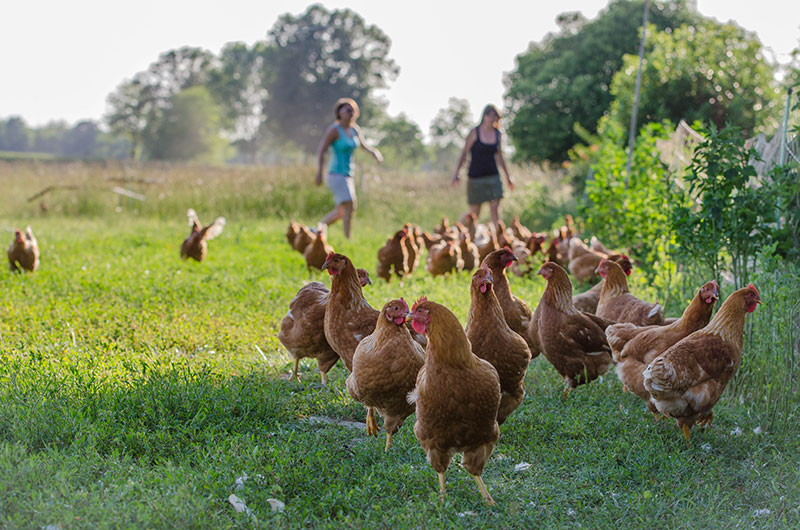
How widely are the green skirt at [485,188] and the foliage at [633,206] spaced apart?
222 cm

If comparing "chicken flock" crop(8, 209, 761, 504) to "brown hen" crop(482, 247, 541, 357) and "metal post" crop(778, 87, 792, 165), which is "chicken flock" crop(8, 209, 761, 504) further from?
"metal post" crop(778, 87, 792, 165)

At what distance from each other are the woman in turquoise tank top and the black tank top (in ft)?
5.23

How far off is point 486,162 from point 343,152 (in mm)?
2416

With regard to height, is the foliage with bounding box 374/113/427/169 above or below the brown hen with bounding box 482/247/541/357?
above

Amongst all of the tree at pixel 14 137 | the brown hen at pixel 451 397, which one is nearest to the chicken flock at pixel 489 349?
the brown hen at pixel 451 397

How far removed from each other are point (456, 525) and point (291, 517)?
0.76m

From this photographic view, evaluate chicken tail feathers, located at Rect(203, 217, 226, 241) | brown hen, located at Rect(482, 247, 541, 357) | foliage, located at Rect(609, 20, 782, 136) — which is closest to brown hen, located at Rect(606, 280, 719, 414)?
brown hen, located at Rect(482, 247, 541, 357)

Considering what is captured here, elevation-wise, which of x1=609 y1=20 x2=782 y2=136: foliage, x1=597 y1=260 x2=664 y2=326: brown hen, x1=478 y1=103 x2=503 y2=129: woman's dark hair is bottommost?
x1=597 y1=260 x2=664 y2=326: brown hen

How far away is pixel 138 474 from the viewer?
326cm

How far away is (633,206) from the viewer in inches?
309

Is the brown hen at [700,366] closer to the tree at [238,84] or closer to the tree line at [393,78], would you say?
the tree line at [393,78]

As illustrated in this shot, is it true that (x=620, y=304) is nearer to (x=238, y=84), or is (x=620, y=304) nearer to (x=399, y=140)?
(x=399, y=140)

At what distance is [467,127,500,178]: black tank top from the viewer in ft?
36.2

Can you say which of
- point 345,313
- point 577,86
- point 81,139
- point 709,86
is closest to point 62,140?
point 81,139
